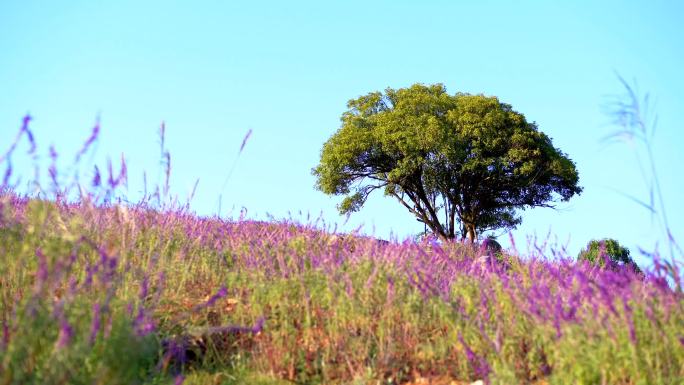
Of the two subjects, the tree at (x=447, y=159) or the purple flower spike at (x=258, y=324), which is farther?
the tree at (x=447, y=159)

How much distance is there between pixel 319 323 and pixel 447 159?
23.2 m

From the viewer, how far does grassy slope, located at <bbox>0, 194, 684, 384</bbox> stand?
12.9 feet

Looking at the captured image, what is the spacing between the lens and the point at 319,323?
5.40 meters

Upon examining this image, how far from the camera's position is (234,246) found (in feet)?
23.0

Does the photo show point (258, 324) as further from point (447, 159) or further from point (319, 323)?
point (447, 159)

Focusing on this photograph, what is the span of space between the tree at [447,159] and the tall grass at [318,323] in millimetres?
22026

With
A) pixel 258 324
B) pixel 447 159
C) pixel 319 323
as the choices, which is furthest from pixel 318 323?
pixel 447 159

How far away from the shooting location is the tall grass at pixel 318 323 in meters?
3.95

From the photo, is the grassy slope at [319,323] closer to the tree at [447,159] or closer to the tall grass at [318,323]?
the tall grass at [318,323]

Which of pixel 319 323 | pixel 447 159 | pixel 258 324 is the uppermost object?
pixel 447 159

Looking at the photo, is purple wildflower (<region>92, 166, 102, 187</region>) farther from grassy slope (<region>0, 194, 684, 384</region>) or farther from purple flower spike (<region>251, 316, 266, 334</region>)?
purple flower spike (<region>251, 316, 266, 334</region>)

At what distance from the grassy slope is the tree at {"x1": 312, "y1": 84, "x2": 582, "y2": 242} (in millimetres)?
22034

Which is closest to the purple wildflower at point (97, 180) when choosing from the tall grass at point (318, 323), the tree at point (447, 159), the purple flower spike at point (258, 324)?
the tall grass at point (318, 323)

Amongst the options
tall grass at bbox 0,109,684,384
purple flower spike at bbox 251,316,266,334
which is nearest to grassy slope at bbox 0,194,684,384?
tall grass at bbox 0,109,684,384
